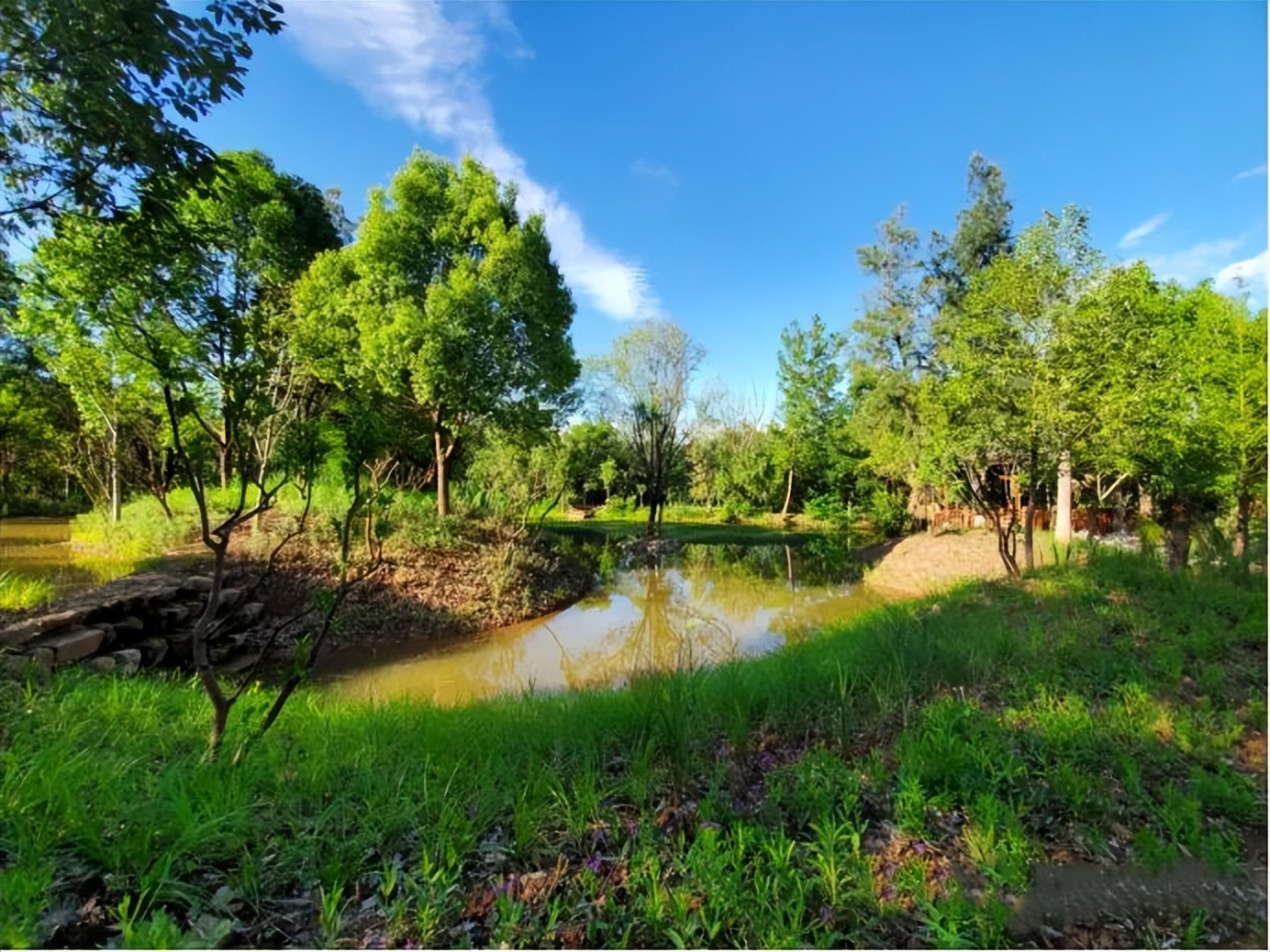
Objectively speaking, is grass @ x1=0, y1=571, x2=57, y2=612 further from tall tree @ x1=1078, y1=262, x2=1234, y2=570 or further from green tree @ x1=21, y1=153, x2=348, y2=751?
tall tree @ x1=1078, y1=262, x2=1234, y2=570

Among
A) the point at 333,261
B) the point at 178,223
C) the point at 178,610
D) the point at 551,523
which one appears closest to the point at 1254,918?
the point at 178,223

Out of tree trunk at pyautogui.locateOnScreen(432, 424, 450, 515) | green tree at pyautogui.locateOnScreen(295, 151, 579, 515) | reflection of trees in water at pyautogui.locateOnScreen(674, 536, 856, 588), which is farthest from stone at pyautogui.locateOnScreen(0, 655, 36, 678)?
reflection of trees in water at pyautogui.locateOnScreen(674, 536, 856, 588)

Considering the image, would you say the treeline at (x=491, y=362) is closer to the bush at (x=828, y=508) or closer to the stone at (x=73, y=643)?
the bush at (x=828, y=508)

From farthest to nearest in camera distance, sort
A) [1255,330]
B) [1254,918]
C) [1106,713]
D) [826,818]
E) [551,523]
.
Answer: [551,523], [1255,330], [1106,713], [826,818], [1254,918]

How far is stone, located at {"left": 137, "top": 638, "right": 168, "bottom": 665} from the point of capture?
5.15 metres

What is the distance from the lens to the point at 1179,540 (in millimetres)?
5605

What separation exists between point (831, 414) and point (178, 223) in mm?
24613

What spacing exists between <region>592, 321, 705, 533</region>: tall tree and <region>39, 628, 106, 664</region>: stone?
1501 cm

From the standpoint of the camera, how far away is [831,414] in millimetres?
24297

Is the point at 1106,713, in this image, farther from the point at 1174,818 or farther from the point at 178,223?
the point at 178,223

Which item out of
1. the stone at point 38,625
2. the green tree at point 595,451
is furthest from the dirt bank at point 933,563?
the green tree at point 595,451

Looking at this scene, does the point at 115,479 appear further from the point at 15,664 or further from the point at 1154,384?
the point at 1154,384

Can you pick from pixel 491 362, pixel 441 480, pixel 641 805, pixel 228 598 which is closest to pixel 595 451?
pixel 441 480

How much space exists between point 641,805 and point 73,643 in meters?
4.89
